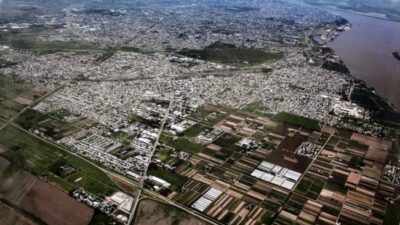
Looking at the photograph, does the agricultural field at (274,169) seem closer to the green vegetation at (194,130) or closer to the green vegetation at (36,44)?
the green vegetation at (194,130)

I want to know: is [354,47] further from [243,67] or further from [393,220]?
[393,220]

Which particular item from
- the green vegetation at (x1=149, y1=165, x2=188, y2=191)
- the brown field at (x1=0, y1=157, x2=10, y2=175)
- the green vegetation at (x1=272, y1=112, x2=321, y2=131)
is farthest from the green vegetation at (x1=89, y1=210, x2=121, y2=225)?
the green vegetation at (x1=272, y1=112, x2=321, y2=131)

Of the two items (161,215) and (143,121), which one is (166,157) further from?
(143,121)

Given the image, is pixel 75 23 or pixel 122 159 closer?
pixel 122 159

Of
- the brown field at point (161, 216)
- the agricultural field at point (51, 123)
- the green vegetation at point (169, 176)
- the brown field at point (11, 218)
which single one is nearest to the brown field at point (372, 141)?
the green vegetation at point (169, 176)

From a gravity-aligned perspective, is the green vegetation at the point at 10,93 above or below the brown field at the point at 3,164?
below

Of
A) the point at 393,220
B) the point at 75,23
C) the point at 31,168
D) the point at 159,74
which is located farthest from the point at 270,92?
the point at 75,23
